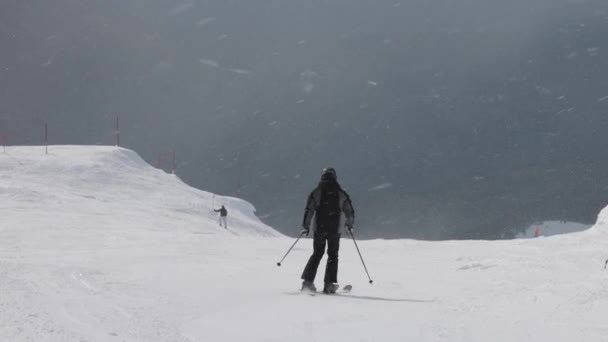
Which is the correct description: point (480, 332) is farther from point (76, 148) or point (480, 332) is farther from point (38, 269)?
point (76, 148)

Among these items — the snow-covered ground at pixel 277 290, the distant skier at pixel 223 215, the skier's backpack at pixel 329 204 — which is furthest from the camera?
the distant skier at pixel 223 215

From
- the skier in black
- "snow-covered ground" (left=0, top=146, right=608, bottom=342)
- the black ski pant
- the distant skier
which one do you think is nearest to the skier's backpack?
the skier in black

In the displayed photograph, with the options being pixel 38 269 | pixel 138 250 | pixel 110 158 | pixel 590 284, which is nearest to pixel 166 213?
pixel 110 158

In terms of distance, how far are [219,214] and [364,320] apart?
33.4 meters

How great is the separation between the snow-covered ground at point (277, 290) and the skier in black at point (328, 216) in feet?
1.36

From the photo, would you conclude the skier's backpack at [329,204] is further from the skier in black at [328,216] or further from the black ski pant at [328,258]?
the black ski pant at [328,258]

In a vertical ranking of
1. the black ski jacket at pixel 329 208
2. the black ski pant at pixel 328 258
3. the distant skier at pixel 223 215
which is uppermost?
the black ski jacket at pixel 329 208

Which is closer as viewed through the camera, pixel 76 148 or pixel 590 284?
pixel 590 284

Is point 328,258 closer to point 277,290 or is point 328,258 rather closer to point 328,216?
point 328,216

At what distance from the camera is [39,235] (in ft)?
66.3

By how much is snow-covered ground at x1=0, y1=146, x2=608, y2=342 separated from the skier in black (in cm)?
41

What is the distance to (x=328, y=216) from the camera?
10242 millimetres

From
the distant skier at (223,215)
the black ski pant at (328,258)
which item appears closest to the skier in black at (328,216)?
the black ski pant at (328,258)

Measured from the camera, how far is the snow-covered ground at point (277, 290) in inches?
276
